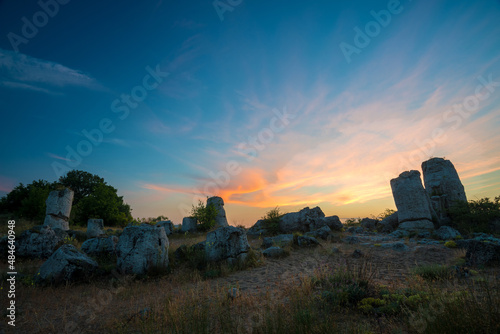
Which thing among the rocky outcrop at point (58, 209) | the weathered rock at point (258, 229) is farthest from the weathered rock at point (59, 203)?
the weathered rock at point (258, 229)

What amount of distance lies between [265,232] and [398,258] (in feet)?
36.8

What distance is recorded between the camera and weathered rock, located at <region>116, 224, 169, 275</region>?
25.1 ft

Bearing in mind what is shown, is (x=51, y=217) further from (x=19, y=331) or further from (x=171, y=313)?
(x=171, y=313)

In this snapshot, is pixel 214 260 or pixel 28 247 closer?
pixel 214 260

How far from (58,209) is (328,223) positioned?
20.2m

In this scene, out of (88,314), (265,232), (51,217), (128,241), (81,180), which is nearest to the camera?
(88,314)

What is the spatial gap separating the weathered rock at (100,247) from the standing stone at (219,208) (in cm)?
1078

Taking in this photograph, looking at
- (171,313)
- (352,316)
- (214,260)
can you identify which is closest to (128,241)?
(214,260)

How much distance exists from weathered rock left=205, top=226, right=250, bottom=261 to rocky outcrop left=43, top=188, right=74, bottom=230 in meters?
13.9

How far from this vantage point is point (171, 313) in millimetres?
3725

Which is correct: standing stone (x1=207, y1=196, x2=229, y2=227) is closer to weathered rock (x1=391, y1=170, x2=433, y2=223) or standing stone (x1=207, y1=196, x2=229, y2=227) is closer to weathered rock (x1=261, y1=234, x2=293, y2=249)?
weathered rock (x1=261, y1=234, x2=293, y2=249)

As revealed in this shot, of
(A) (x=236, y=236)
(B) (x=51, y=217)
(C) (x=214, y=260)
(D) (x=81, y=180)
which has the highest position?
(D) (x=81, y=180)

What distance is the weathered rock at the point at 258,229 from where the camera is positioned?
1884cm

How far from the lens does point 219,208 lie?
21078 millimetres
